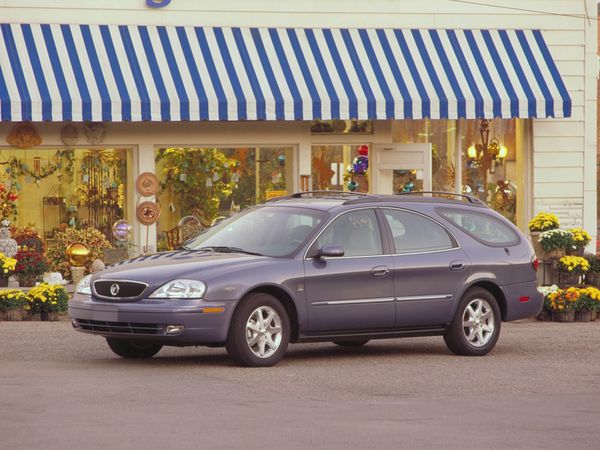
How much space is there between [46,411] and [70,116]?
12.2m

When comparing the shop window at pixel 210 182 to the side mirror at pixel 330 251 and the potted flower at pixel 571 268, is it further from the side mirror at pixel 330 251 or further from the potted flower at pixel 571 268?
the side mirror at pixel 330 251

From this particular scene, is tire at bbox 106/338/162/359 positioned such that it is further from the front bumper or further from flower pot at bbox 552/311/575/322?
flower pot at bbox 552/311/575/322

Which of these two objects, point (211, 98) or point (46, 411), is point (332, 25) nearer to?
point (211, 98)

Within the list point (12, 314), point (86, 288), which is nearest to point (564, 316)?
point (12, 314)

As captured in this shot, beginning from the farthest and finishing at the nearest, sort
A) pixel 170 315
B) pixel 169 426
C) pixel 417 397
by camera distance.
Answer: pixel 170 315
pixel 417 397
pixel 169 426

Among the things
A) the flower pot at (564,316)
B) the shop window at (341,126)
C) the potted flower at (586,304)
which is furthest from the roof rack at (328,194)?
the shop window at (341,126)

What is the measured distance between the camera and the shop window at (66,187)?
23.1 metres

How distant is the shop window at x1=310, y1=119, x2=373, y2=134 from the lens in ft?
80.6

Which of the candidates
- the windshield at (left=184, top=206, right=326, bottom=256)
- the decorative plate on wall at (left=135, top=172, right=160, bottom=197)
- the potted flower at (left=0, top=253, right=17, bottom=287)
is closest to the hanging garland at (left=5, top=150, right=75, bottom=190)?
the decorative plate on wall at (left=135, top=172, right=160, bottom=197)

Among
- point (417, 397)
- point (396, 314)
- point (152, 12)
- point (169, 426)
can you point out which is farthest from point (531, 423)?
point (152, 12)

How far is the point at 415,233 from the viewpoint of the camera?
14.4m

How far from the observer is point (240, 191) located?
24.3 metres

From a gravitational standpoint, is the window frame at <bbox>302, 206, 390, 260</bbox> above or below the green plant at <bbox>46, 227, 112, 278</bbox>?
above

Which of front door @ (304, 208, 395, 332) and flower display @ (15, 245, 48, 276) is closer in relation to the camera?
front door @ (304, 208, 395, 332)
